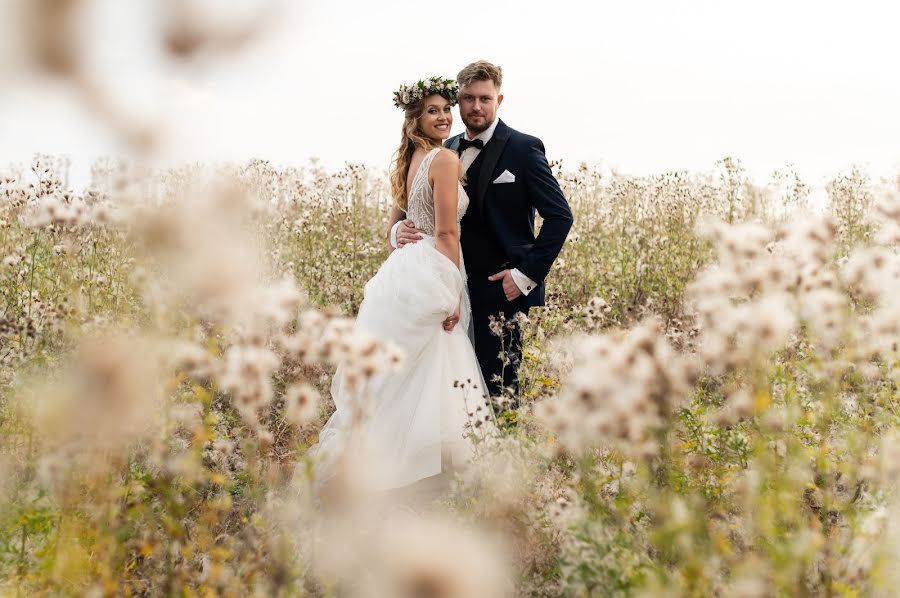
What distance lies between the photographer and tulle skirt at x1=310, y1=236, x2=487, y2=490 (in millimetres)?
3621

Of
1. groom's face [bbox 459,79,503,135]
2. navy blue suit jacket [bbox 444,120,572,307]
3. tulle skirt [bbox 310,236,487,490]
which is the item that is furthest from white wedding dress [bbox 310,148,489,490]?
groom's face [bbox 459,79,503,135]

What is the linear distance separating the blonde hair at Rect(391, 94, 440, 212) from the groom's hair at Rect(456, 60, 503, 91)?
0.93ft

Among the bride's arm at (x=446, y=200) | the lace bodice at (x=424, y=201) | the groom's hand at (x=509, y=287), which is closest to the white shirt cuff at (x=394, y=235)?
the lace bodice at (x=424, y=201)

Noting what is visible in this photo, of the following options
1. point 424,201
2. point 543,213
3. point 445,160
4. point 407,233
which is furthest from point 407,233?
point 543,213

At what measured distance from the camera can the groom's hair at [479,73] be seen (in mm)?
3848

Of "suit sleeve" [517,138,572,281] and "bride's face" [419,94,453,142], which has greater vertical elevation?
"bride's face" [419,94,453,142]

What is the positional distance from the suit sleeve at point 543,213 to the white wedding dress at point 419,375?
38 cm

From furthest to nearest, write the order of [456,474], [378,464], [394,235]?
[394,235]
[378,464]
[456,474]

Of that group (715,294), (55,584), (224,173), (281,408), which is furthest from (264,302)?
(281,408)

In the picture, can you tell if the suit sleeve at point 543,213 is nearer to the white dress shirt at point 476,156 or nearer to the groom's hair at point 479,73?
the white dress shirt at point 476,156

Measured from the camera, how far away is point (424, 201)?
148 inches

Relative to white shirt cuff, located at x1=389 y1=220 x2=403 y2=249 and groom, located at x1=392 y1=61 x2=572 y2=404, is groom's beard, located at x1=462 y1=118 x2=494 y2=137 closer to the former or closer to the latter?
groom, located at x1=392 y1=61 x2=572 y2=404

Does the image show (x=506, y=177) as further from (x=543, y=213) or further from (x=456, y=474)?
(x=456, y=474)

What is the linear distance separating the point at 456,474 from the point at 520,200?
1.59 m
